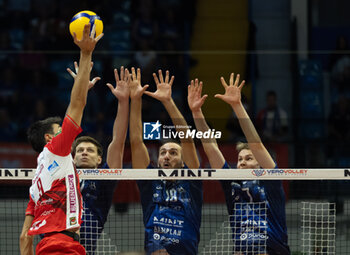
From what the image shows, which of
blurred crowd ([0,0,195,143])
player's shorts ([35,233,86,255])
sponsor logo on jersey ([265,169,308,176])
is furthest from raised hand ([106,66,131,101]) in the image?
player's shorts ([35,233,86,255])

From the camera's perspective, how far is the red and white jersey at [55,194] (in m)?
5.27

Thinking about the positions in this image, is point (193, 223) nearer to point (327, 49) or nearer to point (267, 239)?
point (267, 239)

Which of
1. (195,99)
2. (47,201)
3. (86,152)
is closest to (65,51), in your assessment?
(195,99)

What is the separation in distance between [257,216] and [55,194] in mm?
2763

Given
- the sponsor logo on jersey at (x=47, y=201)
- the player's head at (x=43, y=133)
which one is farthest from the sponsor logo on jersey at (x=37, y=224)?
the player's head at (x=43, y=133)

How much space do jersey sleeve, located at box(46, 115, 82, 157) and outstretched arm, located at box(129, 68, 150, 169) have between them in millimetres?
2580

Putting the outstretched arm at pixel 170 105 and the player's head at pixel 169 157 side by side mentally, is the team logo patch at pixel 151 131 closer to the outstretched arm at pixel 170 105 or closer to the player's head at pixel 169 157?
the outstretched arm at pixel 170 105

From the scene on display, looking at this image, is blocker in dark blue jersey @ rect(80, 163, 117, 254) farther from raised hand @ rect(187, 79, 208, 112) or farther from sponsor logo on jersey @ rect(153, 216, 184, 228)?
raised hand @ rect(187, 79, 208, 112)

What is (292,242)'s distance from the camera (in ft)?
33.7

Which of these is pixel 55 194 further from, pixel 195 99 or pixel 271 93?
pixel 271 93

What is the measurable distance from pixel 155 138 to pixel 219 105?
0.84 metres

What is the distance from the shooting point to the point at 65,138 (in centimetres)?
512

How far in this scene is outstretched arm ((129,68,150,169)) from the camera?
7793 mm

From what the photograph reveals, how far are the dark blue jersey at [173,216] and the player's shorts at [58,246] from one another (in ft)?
6.92
